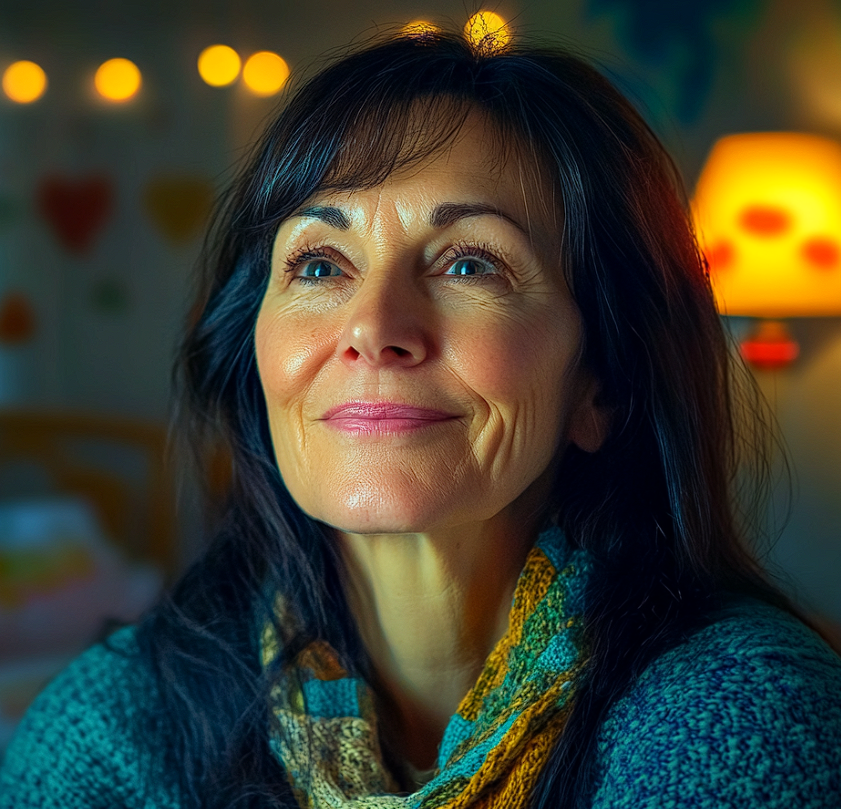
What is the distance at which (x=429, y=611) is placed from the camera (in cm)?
103

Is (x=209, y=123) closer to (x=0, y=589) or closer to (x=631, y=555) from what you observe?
(x=0, y=589)

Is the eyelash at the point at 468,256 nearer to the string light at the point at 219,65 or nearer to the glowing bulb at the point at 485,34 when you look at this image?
the glowing bulb at the point at 485,34

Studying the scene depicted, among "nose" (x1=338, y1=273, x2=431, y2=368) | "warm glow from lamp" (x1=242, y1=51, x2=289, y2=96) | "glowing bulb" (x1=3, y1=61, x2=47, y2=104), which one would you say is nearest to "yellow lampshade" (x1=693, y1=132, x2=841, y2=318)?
"warm glow from lamp" (x1=242, y1=51, x2=289, y2=96)

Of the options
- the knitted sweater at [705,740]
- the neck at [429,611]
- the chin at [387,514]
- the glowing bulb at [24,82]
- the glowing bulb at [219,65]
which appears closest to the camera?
the knitted sweater at [705,740]

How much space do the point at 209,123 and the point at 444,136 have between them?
1.76 m

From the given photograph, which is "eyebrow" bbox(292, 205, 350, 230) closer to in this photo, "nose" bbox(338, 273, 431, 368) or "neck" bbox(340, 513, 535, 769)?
"nose" bbox(338, 273, 431, 368)

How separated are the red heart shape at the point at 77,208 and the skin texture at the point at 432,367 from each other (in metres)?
1.82

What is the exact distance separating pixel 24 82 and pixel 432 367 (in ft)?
7.24

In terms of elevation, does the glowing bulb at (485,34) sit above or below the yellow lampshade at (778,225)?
above

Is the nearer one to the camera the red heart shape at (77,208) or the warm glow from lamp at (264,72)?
the warm glow from lamp at (264,72)

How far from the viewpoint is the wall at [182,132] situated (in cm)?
229

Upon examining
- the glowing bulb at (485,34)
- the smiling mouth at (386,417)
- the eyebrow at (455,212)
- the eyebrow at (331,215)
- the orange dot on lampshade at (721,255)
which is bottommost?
the smiling mouth at (386,417)

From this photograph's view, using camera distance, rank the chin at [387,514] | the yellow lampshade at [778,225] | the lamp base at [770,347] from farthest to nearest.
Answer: the lamp base at [770,347] < the yellow lampshade at [778,225] < the chin at [387,514]

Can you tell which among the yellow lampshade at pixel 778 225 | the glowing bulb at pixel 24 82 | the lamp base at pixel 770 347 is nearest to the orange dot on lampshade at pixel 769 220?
the yellow lampshade at pixel 778 225
